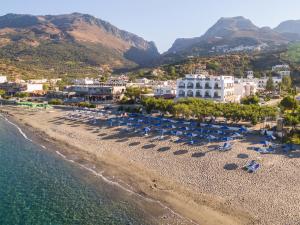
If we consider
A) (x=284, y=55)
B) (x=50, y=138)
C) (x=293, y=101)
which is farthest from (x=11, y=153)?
(x=284, y=55)

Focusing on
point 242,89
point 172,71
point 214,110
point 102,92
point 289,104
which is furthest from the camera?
point 172,71

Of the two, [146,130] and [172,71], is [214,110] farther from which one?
[172,71]

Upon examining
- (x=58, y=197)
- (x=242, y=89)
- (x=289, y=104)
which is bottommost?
(x=58, y=197)

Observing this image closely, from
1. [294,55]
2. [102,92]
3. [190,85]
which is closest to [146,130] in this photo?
[190,85]

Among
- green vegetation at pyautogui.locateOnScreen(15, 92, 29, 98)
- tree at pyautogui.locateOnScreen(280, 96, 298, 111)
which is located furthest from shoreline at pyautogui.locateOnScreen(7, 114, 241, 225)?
green vegetation at pyautogui.locateOnScreen(15, 92, 29, 98)

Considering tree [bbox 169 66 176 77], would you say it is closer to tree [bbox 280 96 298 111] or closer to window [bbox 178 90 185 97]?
window [bbox 178 90 185 97]

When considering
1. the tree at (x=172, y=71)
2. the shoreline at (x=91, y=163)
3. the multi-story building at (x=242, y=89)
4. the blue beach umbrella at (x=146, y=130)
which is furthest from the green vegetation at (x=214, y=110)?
the tree at (x=172, y=71)

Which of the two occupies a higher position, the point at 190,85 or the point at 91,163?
the point at 190,85

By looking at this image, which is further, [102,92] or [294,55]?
[294,55]

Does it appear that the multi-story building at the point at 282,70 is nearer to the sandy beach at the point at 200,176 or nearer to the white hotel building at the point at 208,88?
the white hotel building at the point at 208,88
